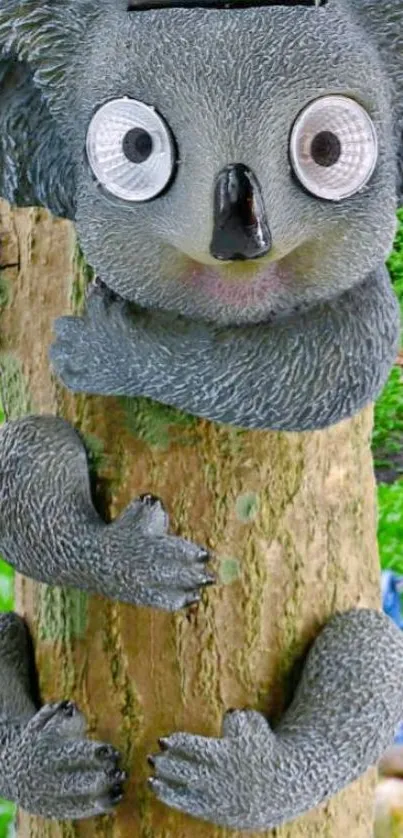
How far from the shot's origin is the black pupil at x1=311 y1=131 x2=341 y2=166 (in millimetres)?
540

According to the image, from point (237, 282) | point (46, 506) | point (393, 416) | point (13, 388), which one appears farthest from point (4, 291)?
point (393, 416)

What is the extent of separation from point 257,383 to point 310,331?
0.13 feet

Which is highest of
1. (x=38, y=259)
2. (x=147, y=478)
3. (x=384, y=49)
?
(x=384, y=49)

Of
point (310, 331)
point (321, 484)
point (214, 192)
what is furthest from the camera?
point (321, 484)

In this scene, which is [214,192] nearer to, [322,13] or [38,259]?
[322,13]

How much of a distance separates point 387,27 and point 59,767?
1.52ft

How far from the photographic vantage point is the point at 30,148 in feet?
2.15

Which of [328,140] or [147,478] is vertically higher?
[328,140]

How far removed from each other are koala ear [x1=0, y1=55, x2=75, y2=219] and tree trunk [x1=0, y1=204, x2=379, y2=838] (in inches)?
4.0

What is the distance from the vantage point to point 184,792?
71cm

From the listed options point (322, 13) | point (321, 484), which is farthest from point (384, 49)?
point (321, 484)

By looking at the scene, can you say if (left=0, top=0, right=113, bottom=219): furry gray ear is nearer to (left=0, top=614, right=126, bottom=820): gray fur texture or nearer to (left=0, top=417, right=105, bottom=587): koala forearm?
(left=0, top=417, right=105, bottom=587): koala forearm

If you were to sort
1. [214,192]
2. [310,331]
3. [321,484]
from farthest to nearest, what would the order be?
[321,484] < [310,331] < [214,192]

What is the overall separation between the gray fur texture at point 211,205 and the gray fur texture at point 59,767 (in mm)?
210
